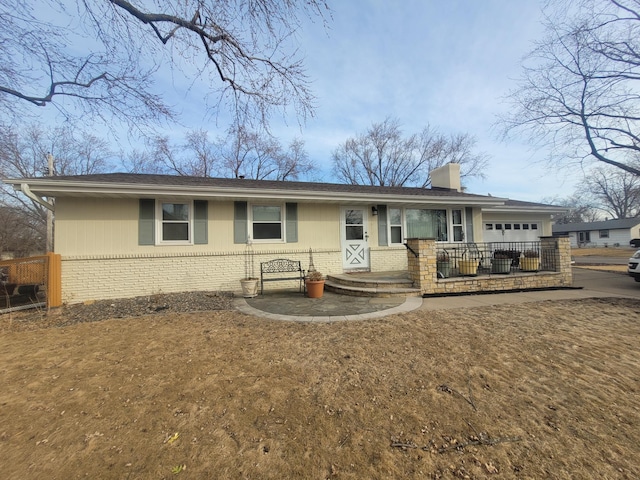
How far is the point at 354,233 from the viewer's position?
9.32 m

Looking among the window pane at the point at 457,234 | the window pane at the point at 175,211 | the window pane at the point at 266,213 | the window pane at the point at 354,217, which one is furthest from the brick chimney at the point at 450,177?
the window pane at the point at 175,211

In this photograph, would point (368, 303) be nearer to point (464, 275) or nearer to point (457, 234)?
point (464, 275)

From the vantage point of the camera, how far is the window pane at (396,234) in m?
9.71

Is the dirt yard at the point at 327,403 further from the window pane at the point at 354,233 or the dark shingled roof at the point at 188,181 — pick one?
the window pane at the point at 354,233

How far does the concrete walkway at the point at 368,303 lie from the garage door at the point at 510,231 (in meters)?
5.85

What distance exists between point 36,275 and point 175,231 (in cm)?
317

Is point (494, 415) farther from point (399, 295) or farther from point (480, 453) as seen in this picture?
point (399, 295)

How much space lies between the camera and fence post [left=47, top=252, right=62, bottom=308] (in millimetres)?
6285

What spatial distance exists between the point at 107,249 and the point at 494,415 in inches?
339

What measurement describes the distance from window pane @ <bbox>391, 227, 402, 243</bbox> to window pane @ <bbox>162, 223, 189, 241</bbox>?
21.9 ft

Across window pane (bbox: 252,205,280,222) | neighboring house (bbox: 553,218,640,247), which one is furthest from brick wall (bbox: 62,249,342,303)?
neighboring house (bbox: 553,218,640,247)

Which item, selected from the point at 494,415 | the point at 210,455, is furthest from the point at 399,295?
the point at 210,455

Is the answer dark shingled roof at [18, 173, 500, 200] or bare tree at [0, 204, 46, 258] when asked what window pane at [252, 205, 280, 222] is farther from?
bare tree at [0, 204, 46, 258]

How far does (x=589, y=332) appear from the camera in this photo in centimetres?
418
